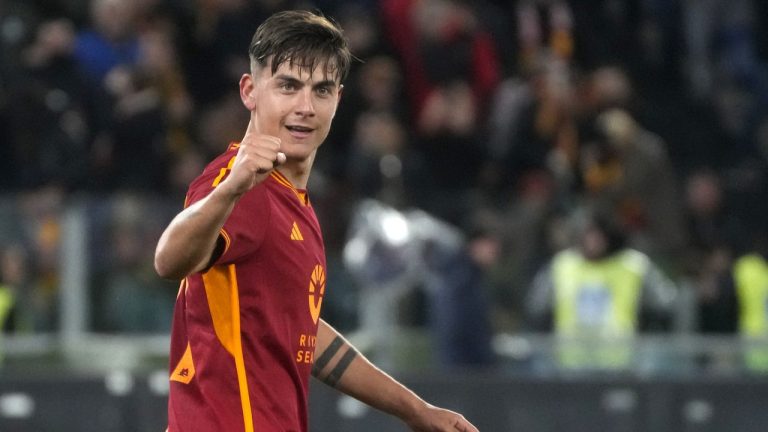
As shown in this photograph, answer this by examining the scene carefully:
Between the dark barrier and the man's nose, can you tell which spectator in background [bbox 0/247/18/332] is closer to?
the dark barrier

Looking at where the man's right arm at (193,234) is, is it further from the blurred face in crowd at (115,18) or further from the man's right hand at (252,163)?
the blurred face in crowd at (115,18)

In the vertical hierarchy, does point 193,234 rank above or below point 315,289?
below

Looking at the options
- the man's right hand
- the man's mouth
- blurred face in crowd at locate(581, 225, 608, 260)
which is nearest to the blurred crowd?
blurred face in crowd at locate(581, 225, 608, 260)

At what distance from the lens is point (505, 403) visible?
8.98m

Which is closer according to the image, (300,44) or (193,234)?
(193,234)

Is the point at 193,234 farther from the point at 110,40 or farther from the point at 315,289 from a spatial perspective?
the point at 110,40

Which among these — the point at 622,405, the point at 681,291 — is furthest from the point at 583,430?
the point at 681,291

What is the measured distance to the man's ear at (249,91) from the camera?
4.09 metres

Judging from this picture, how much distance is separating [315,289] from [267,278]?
225mm

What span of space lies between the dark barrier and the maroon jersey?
485cm

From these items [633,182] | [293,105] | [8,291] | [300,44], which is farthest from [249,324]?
[633,182]

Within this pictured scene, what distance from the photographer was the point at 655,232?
Result: 1078 centimetres

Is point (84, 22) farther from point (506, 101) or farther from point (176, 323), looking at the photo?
point (176, 323)

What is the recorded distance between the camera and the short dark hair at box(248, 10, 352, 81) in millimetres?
4031
